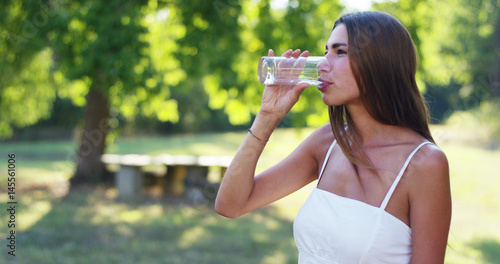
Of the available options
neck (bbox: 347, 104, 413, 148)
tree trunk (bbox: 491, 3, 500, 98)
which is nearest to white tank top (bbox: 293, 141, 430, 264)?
neck (bbox: 347, 104, 413, 148)

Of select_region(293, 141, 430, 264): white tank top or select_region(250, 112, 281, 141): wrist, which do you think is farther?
select_region(250, 112, 281, 141): wrist

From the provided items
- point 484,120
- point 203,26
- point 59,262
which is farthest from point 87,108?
point 484,120

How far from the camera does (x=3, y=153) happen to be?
741 inches

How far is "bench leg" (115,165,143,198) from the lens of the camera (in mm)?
9789

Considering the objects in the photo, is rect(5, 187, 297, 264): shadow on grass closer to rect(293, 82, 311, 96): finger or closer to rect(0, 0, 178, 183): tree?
rect(0, 0, 178, 183): tree

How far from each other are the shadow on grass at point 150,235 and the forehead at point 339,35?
449cm

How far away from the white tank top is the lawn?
304 centimetres

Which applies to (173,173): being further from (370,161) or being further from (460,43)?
(460,43)

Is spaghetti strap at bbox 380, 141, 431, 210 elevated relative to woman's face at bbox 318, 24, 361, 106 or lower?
lower

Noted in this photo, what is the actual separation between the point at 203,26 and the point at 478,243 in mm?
5042

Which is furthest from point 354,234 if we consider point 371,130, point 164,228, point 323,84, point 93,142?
point 93,142

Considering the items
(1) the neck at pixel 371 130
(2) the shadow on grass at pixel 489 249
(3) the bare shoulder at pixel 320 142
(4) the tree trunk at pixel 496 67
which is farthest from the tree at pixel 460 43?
(1) the neck at pixel 371 130

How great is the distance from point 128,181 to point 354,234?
873cm

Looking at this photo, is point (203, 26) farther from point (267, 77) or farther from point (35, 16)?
point (267, 77)
